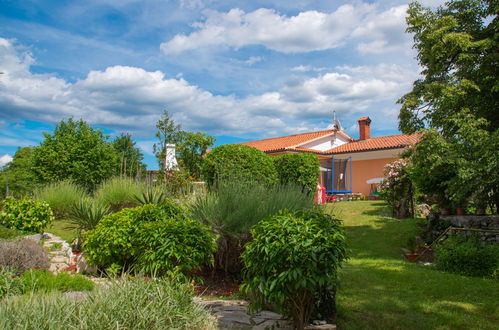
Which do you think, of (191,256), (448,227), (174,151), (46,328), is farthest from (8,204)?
(448,227)

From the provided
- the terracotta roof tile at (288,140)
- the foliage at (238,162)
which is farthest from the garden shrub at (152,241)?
the terracotta roof tile at (288,140)

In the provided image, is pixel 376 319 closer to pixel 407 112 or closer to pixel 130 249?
pixel 130 249

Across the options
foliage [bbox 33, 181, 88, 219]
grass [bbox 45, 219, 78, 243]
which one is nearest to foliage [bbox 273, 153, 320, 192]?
foliage [bbox 33, 181, 88, 219]

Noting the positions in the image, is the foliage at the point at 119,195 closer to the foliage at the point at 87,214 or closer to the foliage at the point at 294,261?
the foliage at the point at 87,214

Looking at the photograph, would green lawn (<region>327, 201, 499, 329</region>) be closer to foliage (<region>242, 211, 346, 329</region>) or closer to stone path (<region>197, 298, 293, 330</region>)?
stone path (<region>197, 298, 293, 330</region>)

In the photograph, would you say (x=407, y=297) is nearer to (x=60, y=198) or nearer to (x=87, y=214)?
(x=87, y=214)

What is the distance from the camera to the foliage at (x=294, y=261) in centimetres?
331

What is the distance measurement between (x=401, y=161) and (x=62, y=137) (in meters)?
12.9

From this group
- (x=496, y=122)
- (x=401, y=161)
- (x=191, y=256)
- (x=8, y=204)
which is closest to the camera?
(x=191, y=256)

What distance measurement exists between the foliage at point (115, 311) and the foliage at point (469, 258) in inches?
222

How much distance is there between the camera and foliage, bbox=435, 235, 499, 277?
7.03 m

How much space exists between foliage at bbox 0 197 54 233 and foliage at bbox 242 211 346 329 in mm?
6167

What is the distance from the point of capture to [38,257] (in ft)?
18.7

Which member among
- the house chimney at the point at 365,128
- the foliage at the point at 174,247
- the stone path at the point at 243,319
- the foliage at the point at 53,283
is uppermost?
the house chimney at the point at 365,128
